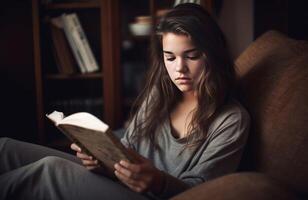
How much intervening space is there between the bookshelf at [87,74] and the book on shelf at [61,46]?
44 millimetres

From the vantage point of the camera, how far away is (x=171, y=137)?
128 cm

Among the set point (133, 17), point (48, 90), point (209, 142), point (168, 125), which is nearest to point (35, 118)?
point (48, 90)

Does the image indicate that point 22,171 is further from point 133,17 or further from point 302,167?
point 133,17

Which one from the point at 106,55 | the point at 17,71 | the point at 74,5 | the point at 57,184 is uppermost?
the point at 74,5

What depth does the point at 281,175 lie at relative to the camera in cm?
107

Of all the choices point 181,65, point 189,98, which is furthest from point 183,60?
point 189,98

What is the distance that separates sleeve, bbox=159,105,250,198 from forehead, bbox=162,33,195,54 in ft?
0.71

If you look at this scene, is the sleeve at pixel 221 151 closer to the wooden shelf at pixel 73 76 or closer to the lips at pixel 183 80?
the lips at pixel 183 80

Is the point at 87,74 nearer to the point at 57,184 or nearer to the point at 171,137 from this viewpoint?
the point at 171,137

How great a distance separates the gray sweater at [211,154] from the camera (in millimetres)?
1094

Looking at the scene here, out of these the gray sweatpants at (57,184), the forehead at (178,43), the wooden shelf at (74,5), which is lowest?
the gray sweatpants at (57,184)

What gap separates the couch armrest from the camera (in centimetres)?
77

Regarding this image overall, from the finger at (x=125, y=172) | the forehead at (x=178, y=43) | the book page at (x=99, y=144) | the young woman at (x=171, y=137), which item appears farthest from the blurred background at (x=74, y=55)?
the finger at (x=125, y=172)

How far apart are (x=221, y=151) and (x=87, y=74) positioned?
A: 1.33 meters
